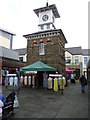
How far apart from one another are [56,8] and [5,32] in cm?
1198

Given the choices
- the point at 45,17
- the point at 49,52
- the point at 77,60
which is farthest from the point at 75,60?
the point at 49,52

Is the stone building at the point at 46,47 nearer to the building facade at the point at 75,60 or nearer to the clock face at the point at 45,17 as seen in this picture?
the clock face at the point at 45,17

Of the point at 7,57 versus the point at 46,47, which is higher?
the point at 46,47

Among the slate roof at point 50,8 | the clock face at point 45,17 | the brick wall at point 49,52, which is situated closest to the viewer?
the brick wall at point 49,52

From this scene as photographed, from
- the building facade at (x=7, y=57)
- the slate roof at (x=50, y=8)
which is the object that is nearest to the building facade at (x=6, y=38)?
the building facade at (x=7, y=57)

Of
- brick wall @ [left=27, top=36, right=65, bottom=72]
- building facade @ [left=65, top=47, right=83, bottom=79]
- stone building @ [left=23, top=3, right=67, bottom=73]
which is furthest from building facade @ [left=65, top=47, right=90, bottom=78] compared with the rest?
brick wall @ [left=27, top=36, right=65, bottom=72]

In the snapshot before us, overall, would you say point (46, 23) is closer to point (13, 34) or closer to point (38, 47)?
point (38, 47)

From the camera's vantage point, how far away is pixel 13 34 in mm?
28250

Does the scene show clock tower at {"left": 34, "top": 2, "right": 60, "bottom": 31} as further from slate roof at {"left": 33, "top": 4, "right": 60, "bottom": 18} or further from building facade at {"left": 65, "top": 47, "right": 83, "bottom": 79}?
building facade at {"left": 65, "top": 47, "right": 83, "bottom": 79}

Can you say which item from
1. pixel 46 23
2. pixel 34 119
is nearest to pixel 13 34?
pixel 46 23

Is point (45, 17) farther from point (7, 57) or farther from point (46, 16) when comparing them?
point (7, 57)

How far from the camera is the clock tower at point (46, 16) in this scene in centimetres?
2084

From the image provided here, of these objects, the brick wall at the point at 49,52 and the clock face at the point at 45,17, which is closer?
the brick wall at the point at 49,52

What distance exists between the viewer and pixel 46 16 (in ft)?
70.3
